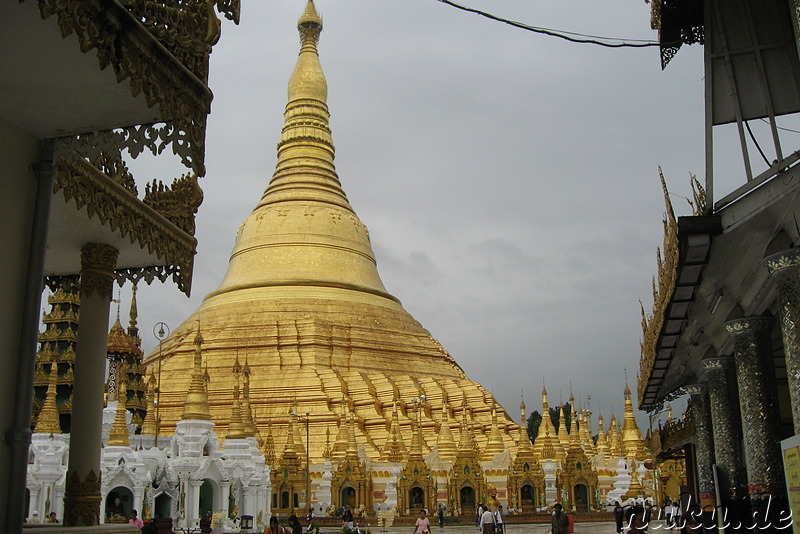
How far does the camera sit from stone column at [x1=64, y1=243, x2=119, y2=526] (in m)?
7.23

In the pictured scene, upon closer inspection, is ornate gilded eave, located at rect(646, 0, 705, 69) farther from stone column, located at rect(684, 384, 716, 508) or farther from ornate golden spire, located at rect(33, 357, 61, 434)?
ornate golden spire, located at rect(33, 357, 61, 434)

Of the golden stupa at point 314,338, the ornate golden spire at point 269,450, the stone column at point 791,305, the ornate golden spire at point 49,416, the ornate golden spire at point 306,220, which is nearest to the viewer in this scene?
the stone column at point 791,305

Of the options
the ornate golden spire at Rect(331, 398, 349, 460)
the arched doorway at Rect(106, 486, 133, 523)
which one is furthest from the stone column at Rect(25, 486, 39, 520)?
the ornate golden spire at Rect(331, 398, 349, 460)

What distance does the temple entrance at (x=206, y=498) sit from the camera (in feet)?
77.6

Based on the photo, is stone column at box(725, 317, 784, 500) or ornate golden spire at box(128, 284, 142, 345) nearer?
stone column at box(725, 317, 784, 500)

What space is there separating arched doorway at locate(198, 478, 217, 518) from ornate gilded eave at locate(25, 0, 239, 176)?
63.4ft

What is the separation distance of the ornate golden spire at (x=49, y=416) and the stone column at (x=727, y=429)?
47.6ft

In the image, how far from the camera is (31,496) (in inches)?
753

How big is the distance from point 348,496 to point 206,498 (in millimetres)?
7625

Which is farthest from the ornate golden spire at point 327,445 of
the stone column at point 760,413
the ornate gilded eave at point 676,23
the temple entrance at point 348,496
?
the ornate gilded eave at point 676,23

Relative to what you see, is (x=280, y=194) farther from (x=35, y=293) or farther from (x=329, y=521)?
(x=35, y=293)

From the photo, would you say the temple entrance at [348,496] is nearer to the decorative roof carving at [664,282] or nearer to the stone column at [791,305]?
the decorative roof carving at [664,282]

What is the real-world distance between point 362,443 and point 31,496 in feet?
52.3

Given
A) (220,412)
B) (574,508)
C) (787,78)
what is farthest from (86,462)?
(220,412)
